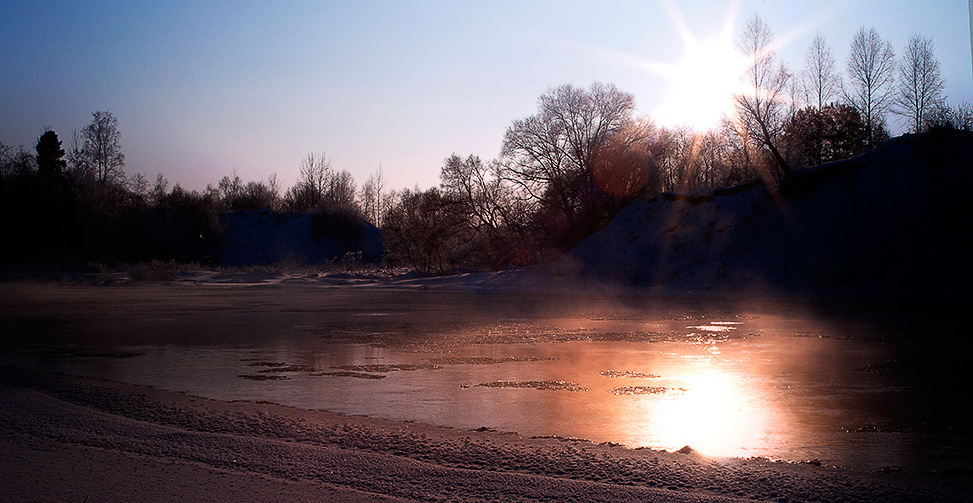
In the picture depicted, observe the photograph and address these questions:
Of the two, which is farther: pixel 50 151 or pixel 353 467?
pixel 50 151

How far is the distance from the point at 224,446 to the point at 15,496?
3.92 feet

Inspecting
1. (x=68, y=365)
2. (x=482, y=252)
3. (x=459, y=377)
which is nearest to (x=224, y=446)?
(x=459, y=377)

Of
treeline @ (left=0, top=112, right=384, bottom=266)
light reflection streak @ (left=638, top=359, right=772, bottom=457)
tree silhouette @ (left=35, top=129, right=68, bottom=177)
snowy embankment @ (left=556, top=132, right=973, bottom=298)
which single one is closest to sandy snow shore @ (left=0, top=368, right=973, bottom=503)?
light reflection streak @ (left=638, top=359, right=772, bottom=457)

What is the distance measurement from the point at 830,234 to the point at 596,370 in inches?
794

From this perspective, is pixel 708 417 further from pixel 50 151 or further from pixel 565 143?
pixel 50 151

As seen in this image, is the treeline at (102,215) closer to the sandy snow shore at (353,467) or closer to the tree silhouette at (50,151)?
the tree silhouette at (50,151)

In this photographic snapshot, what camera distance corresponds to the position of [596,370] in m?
7.72

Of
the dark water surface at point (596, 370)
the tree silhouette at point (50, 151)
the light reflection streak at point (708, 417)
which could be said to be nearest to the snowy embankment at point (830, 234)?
the dark water surface at point (596, 370)

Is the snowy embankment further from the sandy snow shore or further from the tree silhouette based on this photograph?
the tree silhouette

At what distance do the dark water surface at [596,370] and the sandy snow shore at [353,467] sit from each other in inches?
18.6

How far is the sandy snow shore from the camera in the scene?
3.50 meters

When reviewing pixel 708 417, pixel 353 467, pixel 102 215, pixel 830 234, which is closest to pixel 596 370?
pixel 708 417

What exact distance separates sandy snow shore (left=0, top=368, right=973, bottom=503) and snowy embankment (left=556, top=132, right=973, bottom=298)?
2042cm

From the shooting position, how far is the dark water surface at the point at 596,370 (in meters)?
4.92
